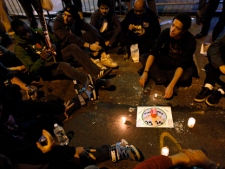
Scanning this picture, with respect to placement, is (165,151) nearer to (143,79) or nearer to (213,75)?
(143,79)

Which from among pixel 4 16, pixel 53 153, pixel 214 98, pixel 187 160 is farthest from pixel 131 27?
pixel 4 16

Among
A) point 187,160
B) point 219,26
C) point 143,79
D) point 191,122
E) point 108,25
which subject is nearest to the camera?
point 187,160

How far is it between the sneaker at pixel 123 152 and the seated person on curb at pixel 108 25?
109 inches

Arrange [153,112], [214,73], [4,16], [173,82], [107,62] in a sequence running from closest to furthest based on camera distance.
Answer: [153,112] < [214,73] < [173,82] < [107,62] < [4,16]

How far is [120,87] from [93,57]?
1.27m

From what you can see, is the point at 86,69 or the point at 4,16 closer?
the point at 86,69

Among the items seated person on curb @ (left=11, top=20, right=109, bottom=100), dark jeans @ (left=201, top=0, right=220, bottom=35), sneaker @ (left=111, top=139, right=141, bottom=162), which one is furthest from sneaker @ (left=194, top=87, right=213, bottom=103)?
dark jeans @ (left=201, top=0, right=220, bottom=35)

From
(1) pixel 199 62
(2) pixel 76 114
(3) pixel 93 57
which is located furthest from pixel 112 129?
(1) pixel 199 62

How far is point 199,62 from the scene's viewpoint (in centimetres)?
443

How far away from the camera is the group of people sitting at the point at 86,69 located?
225cm

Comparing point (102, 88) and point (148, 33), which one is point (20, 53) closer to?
point (102, 88)

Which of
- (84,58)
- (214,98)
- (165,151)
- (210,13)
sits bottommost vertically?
(165,151)

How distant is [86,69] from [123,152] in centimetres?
208

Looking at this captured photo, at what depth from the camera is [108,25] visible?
4.94 meters
